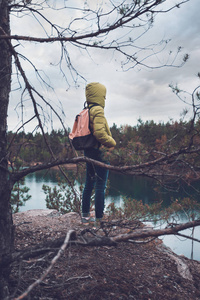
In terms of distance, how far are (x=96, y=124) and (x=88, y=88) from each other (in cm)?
59

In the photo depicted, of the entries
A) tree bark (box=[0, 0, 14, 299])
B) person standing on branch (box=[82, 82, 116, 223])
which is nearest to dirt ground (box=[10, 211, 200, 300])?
tree bark (box=[0, 0, 14, 299])

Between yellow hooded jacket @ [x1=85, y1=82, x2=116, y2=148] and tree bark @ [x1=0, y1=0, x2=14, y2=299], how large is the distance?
1266mm

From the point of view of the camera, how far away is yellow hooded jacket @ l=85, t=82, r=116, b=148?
317 centimetres

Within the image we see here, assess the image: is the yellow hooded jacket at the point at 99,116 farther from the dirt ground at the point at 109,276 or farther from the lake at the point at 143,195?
the dirt ground at the point at 109,276

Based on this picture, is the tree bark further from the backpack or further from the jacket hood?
the jacket hood

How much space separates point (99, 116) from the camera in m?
3.24

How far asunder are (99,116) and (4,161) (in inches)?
58.1

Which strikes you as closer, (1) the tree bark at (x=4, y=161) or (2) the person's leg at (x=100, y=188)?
(1) the tree bark at (x=4, y=161)

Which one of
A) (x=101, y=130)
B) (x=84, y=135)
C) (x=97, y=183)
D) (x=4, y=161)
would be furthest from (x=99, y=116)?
(x=4, y=161)

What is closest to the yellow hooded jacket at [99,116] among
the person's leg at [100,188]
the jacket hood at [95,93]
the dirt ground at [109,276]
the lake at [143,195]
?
the jacket hood at [95,93]

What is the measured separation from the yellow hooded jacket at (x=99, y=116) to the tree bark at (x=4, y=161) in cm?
127

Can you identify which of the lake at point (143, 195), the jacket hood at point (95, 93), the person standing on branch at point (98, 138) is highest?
the jacket hood at point (95, 93)

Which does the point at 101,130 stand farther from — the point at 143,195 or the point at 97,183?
the point at 143,195

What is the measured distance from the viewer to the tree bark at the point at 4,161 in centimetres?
204
